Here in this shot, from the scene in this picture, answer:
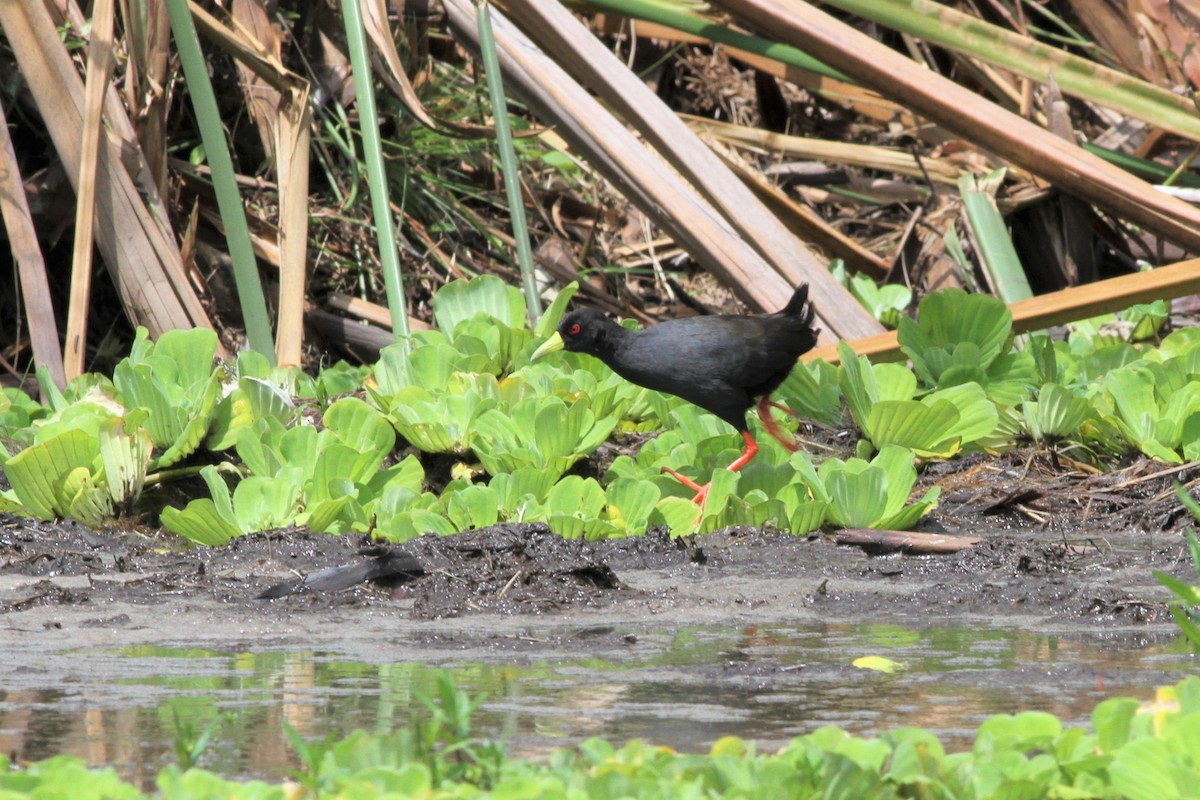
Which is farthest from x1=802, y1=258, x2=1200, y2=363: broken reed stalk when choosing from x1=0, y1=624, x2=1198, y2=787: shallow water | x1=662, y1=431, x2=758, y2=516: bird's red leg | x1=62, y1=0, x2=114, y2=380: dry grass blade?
x1=62, y1=0, x2=114, y2=380: dry grass blade

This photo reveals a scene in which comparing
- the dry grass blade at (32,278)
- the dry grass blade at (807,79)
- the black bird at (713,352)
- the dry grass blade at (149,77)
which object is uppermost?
the dry grass blade at (807,79)

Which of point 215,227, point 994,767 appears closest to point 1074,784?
point 994,767

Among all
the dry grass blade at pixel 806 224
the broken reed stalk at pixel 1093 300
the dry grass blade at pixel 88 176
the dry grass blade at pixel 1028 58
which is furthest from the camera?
the dry grass blade at pixel 806 224

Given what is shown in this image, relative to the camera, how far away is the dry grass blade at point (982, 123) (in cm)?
542

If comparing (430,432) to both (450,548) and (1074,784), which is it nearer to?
(450,548)

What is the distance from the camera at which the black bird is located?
4.97 meters

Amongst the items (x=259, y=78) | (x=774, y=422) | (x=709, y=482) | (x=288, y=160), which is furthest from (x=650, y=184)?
(x=259, y=78)

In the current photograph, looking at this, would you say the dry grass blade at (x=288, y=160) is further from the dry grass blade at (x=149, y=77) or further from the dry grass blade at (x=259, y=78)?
the dry grass blade at (x=149, y=77)

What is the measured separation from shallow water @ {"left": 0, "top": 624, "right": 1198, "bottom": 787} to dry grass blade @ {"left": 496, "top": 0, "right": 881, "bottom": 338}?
2.56 meters

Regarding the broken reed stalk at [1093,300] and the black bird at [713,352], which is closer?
the black bird at [713,352]

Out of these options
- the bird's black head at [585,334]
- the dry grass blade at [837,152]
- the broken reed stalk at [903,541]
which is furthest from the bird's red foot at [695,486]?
the dry grass blade at [837,152]

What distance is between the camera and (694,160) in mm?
5684

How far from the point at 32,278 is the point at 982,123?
10.4 ft

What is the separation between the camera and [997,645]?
121 inches
